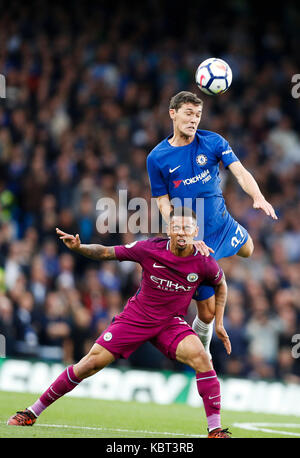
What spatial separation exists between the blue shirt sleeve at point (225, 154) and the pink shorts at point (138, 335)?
175cm

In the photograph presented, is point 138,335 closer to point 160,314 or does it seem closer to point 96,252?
point 160,314

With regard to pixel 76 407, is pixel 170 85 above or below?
above

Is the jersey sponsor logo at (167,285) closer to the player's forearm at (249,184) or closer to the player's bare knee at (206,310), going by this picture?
the player's bare knee at (206,310)

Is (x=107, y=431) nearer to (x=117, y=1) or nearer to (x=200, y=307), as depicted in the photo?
(x=200, y=307)

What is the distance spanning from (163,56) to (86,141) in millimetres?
4158

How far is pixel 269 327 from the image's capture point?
1602 cm

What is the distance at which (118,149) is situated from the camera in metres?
18.6

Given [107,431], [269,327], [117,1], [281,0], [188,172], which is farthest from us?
[281,0]

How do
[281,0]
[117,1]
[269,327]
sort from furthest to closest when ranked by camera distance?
[281,0], [117,1], [269,327]

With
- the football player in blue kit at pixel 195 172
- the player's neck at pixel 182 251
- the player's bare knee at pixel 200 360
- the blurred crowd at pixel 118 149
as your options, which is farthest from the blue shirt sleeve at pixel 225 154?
the blurred crowd at pixel 118 149

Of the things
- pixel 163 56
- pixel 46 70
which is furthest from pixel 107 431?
pixel 163 56

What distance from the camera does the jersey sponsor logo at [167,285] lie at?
8438 mm

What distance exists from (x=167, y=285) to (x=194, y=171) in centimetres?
136

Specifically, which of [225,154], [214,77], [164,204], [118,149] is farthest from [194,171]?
[118,149]
